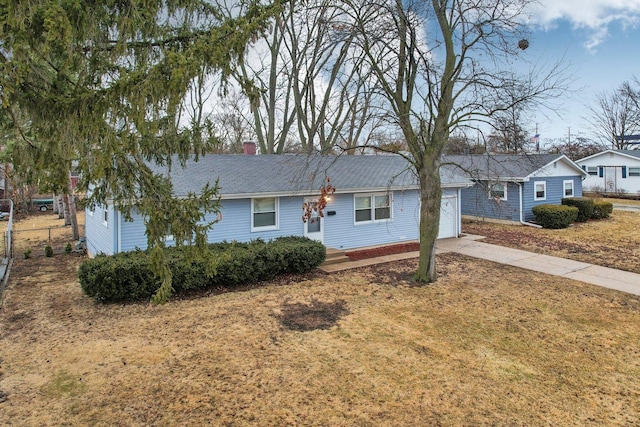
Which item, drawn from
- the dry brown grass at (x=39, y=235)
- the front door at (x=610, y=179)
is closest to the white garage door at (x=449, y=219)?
the dry brown grass at (x=39, y=235)

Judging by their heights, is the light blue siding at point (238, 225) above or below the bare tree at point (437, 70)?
below

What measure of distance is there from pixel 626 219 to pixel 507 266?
14.4 m

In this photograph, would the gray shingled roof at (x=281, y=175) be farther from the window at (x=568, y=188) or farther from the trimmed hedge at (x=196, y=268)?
the window at (x=568, y=188)

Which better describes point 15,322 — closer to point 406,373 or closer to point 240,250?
point 240,250

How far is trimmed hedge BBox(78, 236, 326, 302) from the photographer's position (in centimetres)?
873

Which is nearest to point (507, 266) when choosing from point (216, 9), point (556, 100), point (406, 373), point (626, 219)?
point (556, 100)

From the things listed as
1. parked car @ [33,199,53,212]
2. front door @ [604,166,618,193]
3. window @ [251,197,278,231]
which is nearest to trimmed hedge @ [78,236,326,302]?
window @ [251,197,278,231]

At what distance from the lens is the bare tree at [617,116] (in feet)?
152

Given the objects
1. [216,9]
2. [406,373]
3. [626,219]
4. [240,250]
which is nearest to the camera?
[406,373]

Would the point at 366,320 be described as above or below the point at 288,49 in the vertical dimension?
below

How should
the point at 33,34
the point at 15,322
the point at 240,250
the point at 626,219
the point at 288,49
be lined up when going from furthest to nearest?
the point at 288,49, the point at 626,219, the point at 240,250, the point at 15,322, the point at 33,34

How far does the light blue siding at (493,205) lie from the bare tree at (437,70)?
1053 cm

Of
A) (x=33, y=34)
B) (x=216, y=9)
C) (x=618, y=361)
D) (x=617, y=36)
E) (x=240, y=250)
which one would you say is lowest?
→ (x=618, y=361)

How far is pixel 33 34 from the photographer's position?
435 cm
